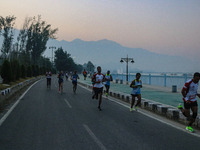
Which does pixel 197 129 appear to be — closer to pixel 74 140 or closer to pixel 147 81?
pixel 74 140

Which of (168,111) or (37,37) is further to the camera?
(37,37)

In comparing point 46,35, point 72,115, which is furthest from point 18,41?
point 72,115

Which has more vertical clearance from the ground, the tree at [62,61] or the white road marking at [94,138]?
the tree at [62,61]

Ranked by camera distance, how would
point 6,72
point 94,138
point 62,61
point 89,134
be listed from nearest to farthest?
point 94,138 < point 89,134 < point 6,72 < point 62,61

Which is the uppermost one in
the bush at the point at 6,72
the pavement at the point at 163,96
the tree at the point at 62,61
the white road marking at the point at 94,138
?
the tree at the point at 62,61

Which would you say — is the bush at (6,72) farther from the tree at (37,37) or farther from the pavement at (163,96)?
the tree at (37,37)

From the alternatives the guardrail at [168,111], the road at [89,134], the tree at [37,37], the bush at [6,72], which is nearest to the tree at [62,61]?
the tree at [37,37]

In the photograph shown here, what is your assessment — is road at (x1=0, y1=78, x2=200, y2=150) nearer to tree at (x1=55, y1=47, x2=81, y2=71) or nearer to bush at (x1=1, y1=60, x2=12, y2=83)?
bush at (x1=1, y1=60, x2=12, y2=83)

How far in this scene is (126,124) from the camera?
290 inches

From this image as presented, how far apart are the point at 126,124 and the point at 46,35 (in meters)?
59.3

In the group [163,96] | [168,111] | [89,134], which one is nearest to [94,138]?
[89,134]

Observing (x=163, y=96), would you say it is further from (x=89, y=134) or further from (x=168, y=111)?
(x=89, y=134)

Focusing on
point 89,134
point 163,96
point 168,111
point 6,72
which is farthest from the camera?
point 6,72

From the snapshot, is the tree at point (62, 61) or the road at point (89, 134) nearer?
the road at point (89, 134)
